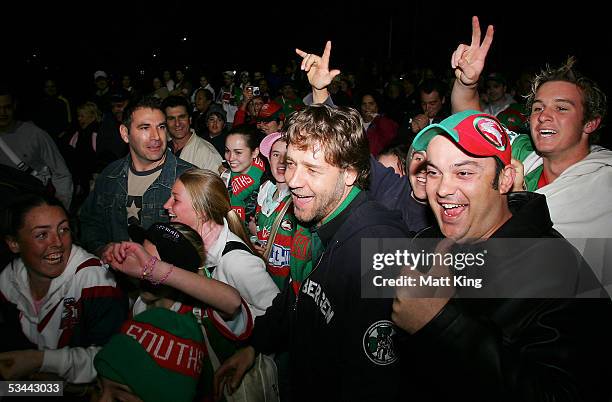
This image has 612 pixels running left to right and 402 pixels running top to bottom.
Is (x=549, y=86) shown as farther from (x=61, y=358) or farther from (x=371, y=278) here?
(x=61, y=358)

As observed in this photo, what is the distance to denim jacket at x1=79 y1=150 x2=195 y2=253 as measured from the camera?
376 cm

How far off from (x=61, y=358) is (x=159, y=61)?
22.9 meters

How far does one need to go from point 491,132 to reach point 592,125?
5.40ft

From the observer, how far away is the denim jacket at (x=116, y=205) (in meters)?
3.76

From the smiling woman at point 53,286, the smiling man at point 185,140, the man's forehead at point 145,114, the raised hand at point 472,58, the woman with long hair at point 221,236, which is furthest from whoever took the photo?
the smiling man at point 185,140

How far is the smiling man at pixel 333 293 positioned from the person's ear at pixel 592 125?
1704 millimetres

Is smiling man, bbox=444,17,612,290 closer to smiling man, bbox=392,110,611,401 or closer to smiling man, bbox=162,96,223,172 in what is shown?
smiling man, bbox=392,110,611,401

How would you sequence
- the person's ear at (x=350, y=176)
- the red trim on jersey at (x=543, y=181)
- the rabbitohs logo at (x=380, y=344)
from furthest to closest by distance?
the red trim on jersey at (x=543, y=181)
the person's ear at (x=350, y=176)
the rabbitohs logo at (x=380, y=344)

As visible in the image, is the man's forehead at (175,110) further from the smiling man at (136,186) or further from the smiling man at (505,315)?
the smiling man at (505,315)

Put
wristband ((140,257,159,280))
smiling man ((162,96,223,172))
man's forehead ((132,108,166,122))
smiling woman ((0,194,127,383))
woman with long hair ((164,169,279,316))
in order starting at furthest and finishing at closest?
smiling man ((162,96,223,172)), man's forehead ((132,108,166,122)), smiling woman ((0,194,127,383)), woman with long hair ((164,169,279,316)), wristband ((140,257,159,280))

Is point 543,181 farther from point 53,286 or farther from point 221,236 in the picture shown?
point 53,286

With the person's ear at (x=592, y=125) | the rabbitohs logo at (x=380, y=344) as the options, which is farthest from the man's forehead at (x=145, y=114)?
the person's ear at (x=592, y=125)

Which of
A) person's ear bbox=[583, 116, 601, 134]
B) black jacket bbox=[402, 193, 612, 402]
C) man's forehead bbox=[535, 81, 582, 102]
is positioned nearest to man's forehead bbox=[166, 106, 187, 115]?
man's forehead bbox=[535, 81, 582, 102]

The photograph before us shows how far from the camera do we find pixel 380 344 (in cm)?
160
